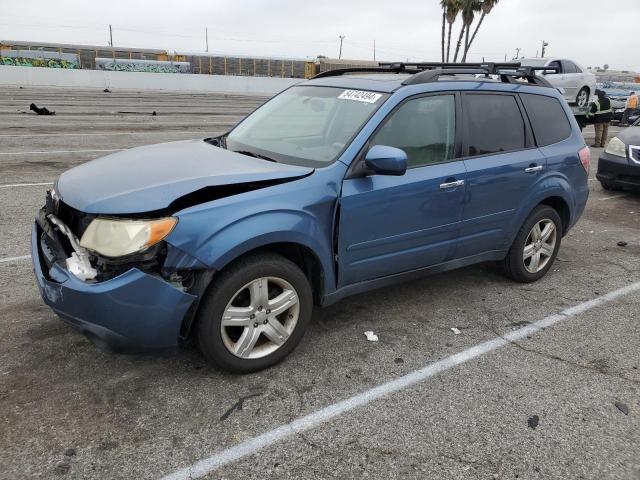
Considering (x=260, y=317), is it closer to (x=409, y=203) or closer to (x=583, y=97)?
(x=409, y=203)

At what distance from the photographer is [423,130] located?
154 inches

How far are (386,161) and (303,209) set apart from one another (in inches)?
23.5

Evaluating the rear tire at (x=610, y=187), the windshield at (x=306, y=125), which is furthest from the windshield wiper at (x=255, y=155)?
the rear tire at (x=610, y=187)

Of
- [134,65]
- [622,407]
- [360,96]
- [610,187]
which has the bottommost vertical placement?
[622,407]

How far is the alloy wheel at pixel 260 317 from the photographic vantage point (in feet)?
10.2

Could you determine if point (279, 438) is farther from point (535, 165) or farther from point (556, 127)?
point (556, 127)

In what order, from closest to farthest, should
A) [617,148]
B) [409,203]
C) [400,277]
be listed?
[409,203] < [400,277] < [617,148]

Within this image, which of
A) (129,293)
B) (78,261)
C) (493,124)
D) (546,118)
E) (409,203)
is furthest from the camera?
(546,118)

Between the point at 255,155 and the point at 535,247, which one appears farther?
the point at 535,247

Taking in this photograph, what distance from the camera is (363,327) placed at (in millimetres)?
3973

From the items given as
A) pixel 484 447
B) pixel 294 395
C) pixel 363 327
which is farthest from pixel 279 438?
pixel 363 327

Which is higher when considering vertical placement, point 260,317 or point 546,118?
point 546,118

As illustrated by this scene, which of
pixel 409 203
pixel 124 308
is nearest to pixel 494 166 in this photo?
pixel 409 203

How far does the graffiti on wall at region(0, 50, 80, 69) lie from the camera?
41.6 meters
